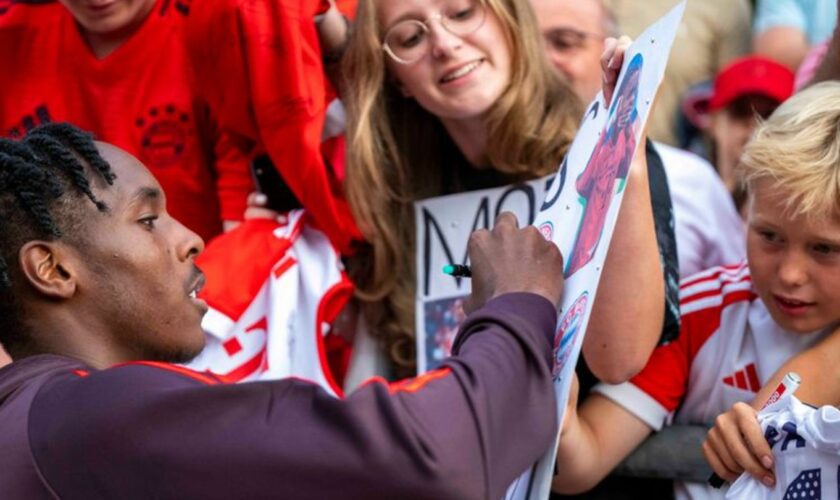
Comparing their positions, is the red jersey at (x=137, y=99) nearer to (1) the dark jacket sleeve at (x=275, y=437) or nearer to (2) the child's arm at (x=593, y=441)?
(2) the child's arm at (x=593, y=441)

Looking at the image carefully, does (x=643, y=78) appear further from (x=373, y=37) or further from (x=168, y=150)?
(x=168, y=150)

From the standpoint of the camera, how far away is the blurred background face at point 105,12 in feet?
9.96

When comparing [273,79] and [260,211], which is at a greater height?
[273,79]

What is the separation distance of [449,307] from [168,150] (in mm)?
710

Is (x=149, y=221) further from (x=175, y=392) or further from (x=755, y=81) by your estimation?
(x=755, y=81)

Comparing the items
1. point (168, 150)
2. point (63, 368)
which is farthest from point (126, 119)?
point (63, 368)

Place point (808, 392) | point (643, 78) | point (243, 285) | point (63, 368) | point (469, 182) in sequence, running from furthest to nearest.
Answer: point (469, 182)
point (243, 285)
point (808, 392)
point (643, 78)
point (63, 368)

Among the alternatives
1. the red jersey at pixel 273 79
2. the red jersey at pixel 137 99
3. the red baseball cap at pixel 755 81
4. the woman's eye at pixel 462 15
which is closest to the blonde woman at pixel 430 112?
the woman's eye at pixel 462 15

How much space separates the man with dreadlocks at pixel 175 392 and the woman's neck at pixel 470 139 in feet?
3.54

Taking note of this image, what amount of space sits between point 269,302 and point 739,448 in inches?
45.7

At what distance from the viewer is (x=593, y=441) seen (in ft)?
8.36

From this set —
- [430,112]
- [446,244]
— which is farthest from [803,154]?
[430,112]

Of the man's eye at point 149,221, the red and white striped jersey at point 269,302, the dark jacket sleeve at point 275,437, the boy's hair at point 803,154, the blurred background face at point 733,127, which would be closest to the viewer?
the dark jacket sleeve at point 275,437

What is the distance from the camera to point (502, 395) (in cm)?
177
